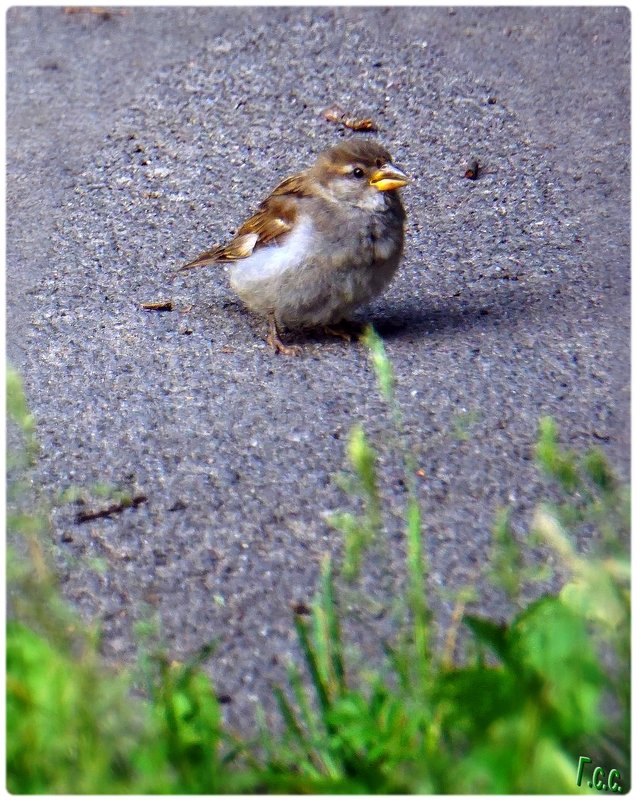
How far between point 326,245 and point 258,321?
51 centimetres

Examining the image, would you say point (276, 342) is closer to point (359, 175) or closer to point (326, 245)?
point (326, 245)

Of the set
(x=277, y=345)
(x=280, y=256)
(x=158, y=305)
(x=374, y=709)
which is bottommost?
Answer: (x=158, y=305)

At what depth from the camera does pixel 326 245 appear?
15.0 feet

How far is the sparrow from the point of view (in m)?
4.58

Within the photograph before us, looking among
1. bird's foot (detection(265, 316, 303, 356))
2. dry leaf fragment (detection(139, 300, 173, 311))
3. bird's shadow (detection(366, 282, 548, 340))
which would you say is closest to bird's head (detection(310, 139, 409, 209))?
bird's shadow (detection(366, 282, 548, 340))

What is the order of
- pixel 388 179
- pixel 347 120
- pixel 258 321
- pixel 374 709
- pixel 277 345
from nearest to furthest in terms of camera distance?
pixel 374 709 → pixel 277 345 → pixel 388 179 → pixel 258 321 → pixel 347 120

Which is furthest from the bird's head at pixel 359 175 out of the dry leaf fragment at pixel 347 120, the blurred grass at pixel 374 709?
the blurred grass at pixel 374 709

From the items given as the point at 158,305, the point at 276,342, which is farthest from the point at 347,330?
the point at 158,305

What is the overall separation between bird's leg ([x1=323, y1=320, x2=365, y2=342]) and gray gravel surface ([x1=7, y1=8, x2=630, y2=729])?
0.30ft

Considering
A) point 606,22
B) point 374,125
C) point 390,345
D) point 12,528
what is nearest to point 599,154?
point 374,125

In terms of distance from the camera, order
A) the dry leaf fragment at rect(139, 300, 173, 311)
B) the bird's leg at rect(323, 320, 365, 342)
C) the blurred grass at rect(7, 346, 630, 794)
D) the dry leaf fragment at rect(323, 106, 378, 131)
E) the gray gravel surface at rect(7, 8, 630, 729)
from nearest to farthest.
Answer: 1. the blurred grass at rect(7, 346, 630, 794)
2. the gray gravel surface at rect(7, 8, 630, 729)
3. the bird's leg at rect(323, 320, 365, 342)
4. the dry leaf fragment at rect(139, 300, 173, 311)
5. the dry leaf fragment at rect(323, 106, 378, 131)

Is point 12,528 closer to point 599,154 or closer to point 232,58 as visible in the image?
point 599,154

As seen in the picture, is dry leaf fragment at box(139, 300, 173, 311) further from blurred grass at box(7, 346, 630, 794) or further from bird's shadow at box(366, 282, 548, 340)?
blurred grass at box(7, 346, 630, 794)

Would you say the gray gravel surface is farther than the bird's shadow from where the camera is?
No
